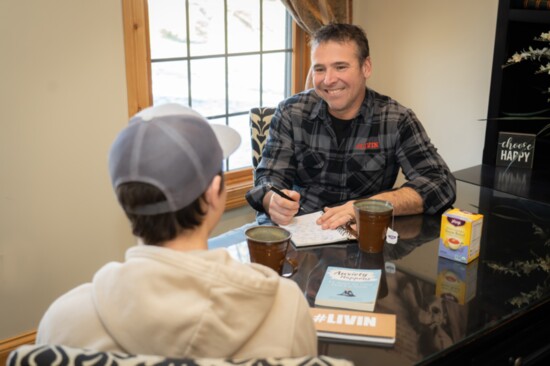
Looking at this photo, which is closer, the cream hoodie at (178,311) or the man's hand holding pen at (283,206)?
the cream hoodie at (178,311)

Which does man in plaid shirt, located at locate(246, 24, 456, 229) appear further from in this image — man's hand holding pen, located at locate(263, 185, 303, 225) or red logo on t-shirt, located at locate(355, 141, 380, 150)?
man's hand holding pen, located at locate(263, 185, 303, 225)

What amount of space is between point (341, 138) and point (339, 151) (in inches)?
2.0

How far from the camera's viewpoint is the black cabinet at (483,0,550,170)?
9.03 feet

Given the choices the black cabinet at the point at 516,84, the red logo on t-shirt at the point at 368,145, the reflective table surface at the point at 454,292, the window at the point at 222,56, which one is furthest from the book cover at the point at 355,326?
the window at the point at 222,56

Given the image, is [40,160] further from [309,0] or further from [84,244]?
[309,0]

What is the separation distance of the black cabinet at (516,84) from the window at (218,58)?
1131 millimetres

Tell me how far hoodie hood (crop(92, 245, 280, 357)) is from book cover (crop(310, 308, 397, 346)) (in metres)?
0.39

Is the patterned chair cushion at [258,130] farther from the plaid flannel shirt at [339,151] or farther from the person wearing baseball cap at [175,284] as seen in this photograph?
the person wearing baseball cap at [175,284]

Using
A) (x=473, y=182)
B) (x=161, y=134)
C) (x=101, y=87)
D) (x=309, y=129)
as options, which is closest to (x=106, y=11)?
(x=101, y=87)

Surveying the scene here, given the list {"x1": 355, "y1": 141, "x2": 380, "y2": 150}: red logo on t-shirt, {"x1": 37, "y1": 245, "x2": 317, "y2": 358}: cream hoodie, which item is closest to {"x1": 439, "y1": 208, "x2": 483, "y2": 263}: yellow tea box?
{"x1": 355, "y1": 141, "x2": 380, "y2": 150}: red logo on t-shirt

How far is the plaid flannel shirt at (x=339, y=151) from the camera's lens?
235cm

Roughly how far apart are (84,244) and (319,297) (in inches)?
61.2

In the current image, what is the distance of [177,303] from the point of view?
2.97 feet

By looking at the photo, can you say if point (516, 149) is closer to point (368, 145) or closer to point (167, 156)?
point (368, 145)
